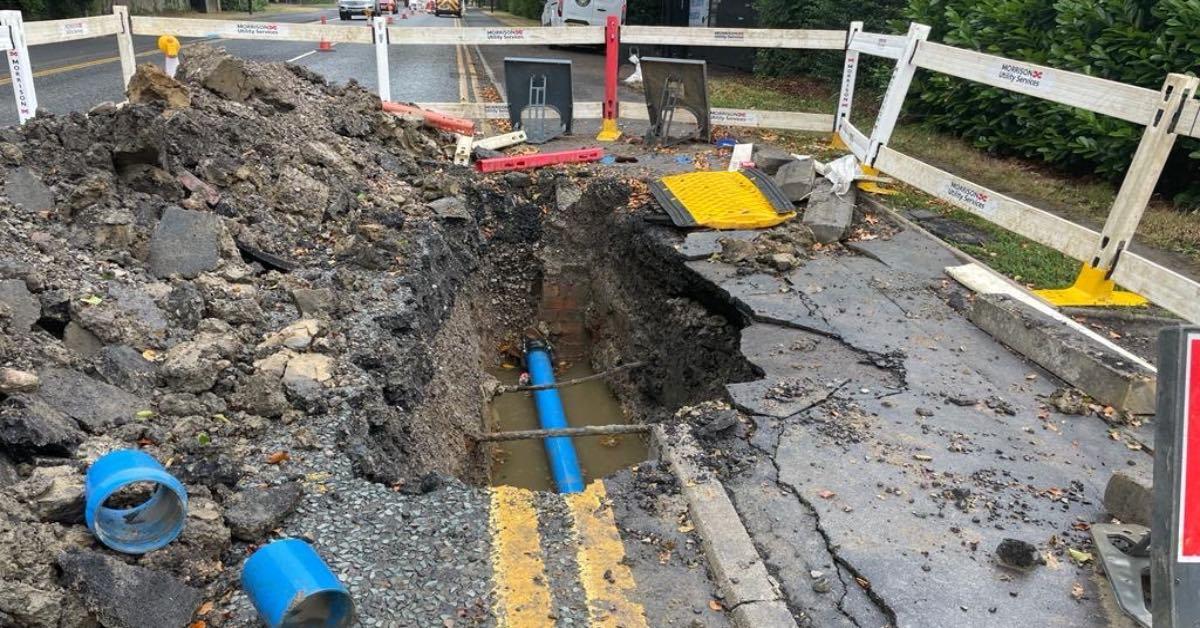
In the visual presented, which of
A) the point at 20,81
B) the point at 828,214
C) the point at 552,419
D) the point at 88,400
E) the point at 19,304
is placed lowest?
the point at 552,419

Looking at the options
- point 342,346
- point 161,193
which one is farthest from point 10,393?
point 161,193

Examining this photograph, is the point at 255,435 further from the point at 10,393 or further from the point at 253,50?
the point at 253,50

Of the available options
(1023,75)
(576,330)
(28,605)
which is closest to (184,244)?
(28,605)

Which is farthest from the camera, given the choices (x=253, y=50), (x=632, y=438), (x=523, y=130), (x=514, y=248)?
(x=253, y=50)

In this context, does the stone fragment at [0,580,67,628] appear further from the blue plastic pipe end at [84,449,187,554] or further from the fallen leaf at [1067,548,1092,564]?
the fallen leaf at [1067,548,1092,564]

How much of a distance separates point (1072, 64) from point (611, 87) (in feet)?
17.5

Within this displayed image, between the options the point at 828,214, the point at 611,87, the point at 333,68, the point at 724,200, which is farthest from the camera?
the point at 333,68

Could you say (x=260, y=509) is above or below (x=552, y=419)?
above

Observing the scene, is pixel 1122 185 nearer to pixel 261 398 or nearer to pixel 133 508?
pixel 261 398

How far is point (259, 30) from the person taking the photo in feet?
32.1

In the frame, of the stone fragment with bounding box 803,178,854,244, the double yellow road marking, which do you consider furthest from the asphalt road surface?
the double yellow road marking

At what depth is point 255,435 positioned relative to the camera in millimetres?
3602

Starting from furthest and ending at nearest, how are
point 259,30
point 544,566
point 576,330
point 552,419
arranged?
1. point 259,30
2. point 576,330
3. point 552,419
4. point 544,566

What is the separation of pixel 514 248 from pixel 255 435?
15.7 feet
